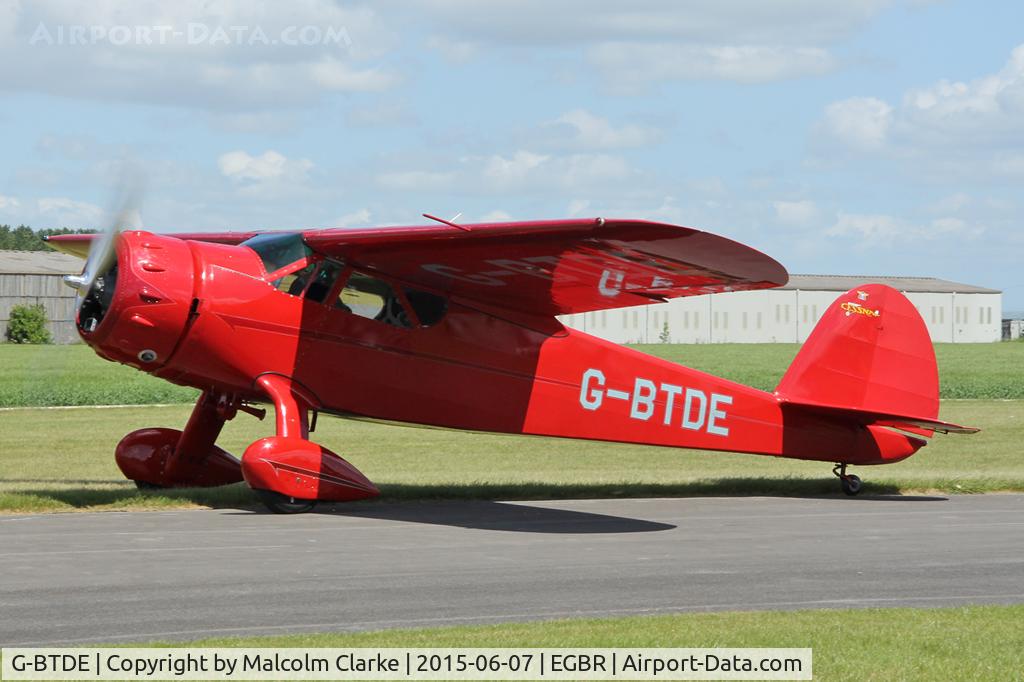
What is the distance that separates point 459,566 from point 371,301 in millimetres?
4269

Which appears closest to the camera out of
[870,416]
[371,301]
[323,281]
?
[323,281]

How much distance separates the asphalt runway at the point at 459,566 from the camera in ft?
25.7

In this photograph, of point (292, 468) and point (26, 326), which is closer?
point (292, 468)

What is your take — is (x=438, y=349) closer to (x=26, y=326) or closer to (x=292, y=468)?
(x=292, y=468)

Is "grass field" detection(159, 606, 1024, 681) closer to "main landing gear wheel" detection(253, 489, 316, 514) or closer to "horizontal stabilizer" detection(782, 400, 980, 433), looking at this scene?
"main landing gear wheel" detection(253, 489, 316, 514)

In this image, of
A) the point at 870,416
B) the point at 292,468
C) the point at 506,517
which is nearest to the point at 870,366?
the point at 870,416

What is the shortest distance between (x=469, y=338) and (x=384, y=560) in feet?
13.9

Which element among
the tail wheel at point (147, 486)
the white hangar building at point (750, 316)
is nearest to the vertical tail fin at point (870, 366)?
Result: the tail wheel at point (147, 486)

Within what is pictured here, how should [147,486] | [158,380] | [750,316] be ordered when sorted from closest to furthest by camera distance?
1. [147,486]
2. [158,380]
3. [750,316]

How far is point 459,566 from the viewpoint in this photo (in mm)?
9672

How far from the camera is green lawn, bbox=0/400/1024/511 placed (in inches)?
580

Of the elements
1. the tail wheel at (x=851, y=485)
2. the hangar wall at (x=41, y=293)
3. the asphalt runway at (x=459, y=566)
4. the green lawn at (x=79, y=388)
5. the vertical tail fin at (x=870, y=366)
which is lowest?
the asphalt runway at (x=459, y=566)

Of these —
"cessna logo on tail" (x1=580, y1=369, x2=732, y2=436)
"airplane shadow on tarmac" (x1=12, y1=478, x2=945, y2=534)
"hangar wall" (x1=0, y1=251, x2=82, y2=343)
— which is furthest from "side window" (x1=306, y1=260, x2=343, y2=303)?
"hangar wall" (x1=0, y1=251, x2=82, y2=343)

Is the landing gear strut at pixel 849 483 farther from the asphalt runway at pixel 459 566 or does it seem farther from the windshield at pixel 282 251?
the windshield at pixel 282 251
